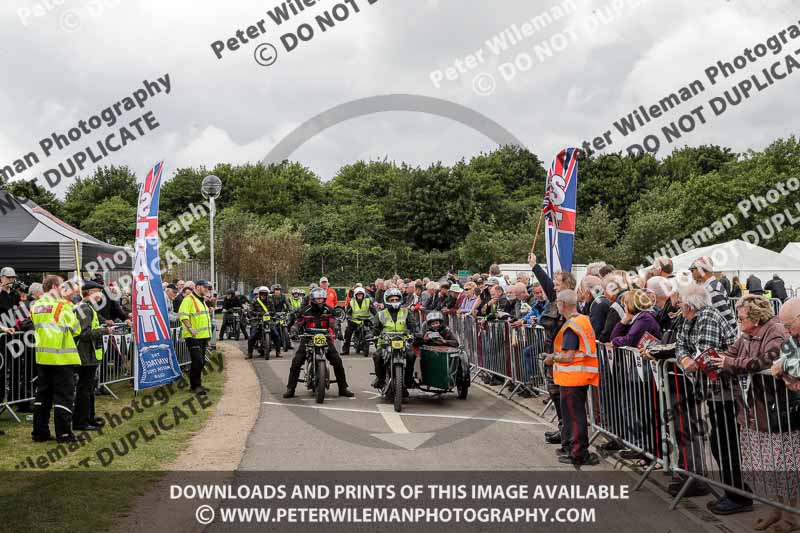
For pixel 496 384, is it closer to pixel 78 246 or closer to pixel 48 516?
pixel 78 246

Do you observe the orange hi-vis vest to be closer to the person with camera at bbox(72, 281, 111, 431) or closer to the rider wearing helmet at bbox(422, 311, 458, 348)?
the rider wearing helmet at bbox(422, 311, 458, 348)

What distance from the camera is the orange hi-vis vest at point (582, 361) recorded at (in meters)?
8.10

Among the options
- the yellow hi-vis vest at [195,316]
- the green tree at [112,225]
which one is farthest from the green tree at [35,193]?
the yellow hi-vis vest at [195,316]

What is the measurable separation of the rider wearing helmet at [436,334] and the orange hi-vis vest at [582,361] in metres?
4.50

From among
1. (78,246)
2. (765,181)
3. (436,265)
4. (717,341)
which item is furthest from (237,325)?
(765,181)

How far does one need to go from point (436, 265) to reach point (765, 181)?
2301 centimetres

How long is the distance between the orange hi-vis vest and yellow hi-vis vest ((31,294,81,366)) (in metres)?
5.96

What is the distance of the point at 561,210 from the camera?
1082 centimetres

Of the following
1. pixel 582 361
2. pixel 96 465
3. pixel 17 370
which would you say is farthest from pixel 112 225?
pixel 582 361

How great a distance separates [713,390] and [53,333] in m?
7.50

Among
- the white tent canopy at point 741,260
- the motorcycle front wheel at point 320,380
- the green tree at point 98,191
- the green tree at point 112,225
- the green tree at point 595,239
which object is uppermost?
the green tree at point 98,191

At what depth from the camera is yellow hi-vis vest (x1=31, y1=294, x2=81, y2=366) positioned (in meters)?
9.38

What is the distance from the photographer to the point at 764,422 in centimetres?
579

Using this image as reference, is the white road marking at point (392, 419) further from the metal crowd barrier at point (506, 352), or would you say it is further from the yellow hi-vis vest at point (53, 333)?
the yellow hi-vis vest at point (53, 333)
